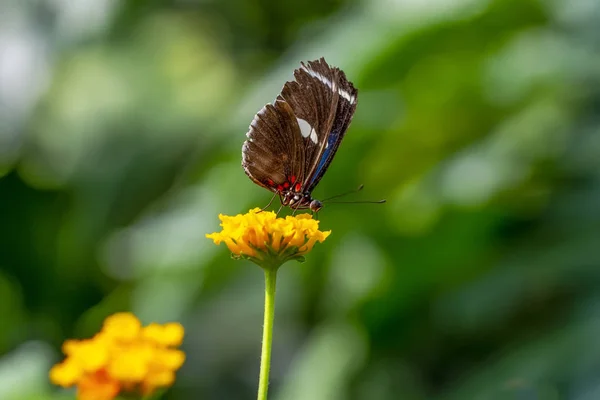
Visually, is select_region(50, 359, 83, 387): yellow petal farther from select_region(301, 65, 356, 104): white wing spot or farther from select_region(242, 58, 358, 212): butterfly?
select_region(301, 65, 356, 104): white wing spot

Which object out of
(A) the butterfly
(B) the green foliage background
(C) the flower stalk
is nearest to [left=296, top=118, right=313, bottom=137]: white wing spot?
(A) the butterfly

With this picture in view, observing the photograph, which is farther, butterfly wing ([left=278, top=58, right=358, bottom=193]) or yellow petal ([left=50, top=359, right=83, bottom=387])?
butterfly wing ([left=278, top=58, right=358, bottom=193])

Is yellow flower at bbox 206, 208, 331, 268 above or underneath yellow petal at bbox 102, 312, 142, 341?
above

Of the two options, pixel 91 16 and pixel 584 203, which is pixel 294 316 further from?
pixel 91 16

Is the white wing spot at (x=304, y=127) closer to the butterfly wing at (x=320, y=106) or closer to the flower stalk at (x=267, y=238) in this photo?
the butterfly wing at (x=320, y=106)

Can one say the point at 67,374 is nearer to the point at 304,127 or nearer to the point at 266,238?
the point at 266,238

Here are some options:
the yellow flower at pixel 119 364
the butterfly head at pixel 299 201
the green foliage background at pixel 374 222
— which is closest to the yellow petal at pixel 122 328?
the yellow flower at pixel 119 364

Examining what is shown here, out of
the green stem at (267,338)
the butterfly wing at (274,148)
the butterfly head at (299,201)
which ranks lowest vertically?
the green stem at (267,338)

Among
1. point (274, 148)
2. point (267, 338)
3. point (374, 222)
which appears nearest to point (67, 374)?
point (267, 338)
